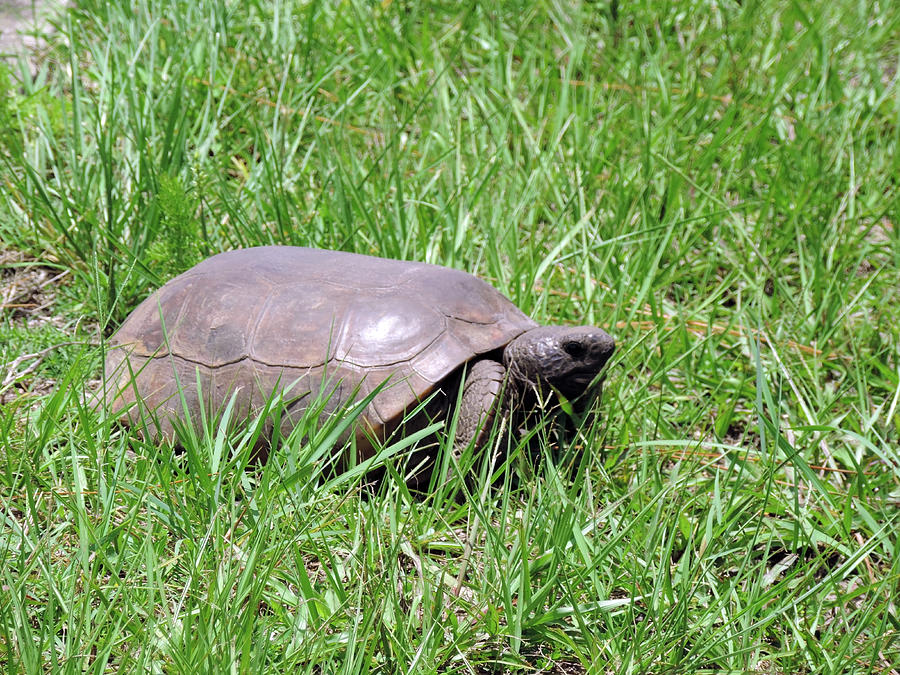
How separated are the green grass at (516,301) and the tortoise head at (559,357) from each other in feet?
0.66

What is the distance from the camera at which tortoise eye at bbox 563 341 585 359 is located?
2.28 meters

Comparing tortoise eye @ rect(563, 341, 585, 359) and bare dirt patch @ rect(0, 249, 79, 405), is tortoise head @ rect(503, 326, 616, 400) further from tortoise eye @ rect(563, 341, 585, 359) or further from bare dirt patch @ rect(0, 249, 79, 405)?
bare dirt patch @ rect(0, 249, 79, 405)

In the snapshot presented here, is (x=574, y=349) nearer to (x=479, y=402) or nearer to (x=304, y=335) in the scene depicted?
(x=479, y=402)

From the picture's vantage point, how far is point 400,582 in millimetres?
2021

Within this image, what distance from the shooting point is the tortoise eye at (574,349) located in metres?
2.28

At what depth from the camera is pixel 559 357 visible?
229cm

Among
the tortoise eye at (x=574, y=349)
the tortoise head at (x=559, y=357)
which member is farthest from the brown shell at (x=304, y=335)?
the tortoise eye at (x=574, y=349)

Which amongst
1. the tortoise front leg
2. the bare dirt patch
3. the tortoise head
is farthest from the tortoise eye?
the bare dirt patch

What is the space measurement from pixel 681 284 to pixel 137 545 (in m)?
2.37

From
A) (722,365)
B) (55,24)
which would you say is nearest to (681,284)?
(722,365)

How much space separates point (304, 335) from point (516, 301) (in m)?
0.97

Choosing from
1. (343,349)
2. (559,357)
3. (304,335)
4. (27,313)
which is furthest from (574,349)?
(27,313)

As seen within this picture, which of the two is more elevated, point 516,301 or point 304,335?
point 304,335

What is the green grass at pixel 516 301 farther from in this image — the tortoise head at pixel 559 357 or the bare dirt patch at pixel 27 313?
the tortoise head at pixel 559 357
